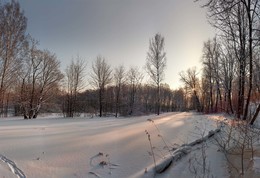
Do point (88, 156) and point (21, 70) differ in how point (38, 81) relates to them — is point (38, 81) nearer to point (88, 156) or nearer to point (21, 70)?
point (21, 70)

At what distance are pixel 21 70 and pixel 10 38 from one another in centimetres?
384

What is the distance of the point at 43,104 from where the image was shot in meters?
27.4

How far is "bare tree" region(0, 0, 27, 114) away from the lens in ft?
63.8

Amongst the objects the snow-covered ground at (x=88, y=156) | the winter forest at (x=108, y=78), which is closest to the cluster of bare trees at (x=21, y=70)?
the winter forest at (x=108, y=78)

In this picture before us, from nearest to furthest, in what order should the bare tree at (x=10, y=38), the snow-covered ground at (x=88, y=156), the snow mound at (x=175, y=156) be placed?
1. the snow-covered ground at (x=88, y=156)
2. the snow mound at (x=175, y=156)
3. the bare tree at (x=10, y=38)

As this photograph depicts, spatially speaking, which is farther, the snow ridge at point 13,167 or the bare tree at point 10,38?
the bare tree at point 10,38

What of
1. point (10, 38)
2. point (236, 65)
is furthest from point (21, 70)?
point (236, 65)

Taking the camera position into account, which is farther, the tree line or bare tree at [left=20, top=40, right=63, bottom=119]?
bare tree at [left=20, top=40, right=63, bottom=119]

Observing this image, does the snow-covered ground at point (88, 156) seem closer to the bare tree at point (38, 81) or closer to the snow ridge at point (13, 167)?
the snow ridge at point (13, 167)

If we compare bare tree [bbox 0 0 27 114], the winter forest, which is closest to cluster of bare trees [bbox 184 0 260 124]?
the winter forest

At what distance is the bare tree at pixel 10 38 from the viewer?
63.8ft

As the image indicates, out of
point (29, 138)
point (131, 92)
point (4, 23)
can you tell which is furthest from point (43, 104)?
point (29, 138)

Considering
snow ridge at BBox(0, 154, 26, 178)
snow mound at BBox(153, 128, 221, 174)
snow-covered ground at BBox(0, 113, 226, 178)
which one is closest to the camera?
snow ridge at BBox(0, 154, 26, 178)

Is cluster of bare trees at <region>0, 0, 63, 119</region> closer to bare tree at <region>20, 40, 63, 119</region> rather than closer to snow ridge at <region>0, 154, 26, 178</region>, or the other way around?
bare tree at <region>20, 40, 63, 119</region>
